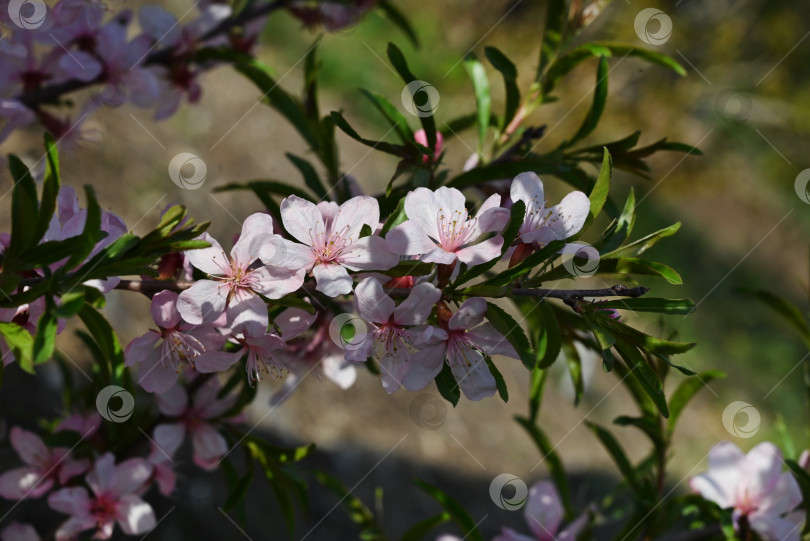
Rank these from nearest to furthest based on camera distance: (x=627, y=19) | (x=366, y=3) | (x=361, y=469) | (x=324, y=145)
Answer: (x=324, y=145) < (x=366, y=3) < (x=361, y=469) < (x=627, y=19)

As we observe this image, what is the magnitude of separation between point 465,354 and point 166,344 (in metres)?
0.33

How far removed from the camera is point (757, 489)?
1076mm

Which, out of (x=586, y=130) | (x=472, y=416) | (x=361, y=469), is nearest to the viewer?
(x=586, y=130)

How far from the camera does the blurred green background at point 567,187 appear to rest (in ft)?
8.75

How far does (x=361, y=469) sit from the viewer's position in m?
2.44

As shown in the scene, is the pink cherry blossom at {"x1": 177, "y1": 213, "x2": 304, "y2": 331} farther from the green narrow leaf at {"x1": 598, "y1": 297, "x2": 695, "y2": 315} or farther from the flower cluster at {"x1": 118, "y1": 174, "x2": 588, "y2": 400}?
the green narrow leaf at {"x1": 598, "y1": 297, "x2": 695, "y2": 315}

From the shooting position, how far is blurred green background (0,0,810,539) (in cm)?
267

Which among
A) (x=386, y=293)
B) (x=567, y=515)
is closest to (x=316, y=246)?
(x=386, y=293)

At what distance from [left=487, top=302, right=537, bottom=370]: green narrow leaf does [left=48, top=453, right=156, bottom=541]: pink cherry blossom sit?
62 cm

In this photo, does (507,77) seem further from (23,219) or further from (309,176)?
(23,219)

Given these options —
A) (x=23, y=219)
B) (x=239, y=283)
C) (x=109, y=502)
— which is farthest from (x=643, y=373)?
(x=109, y=502)

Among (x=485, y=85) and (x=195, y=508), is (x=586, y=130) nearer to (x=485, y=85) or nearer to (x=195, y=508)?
(x=485, y=85)

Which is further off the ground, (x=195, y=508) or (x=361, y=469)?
(x=361, y=469)

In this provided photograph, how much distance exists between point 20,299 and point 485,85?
2.53ft
